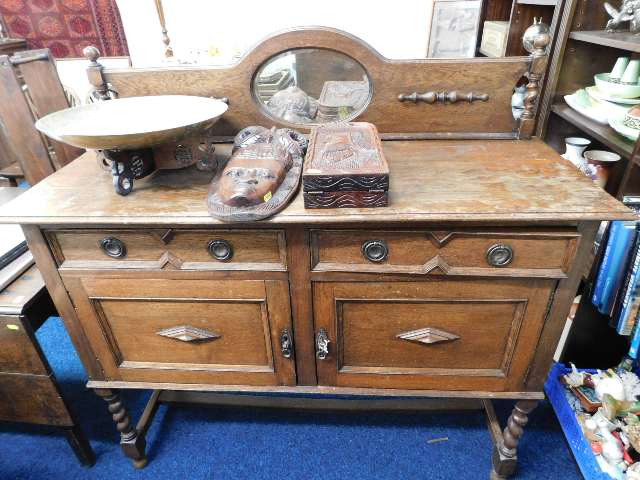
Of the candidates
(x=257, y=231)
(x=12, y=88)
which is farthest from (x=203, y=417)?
(x=12, y=88)

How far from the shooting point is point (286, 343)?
1.06 metres

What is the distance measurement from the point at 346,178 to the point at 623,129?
0.82m

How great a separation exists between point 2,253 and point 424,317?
1.24m

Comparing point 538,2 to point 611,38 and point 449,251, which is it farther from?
point 449,251

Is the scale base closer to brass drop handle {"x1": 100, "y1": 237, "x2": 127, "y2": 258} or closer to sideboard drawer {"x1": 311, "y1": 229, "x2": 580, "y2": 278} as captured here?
brass drop handle {"x1": 100, "y1": 237, "x2": 127, "y2": 258}

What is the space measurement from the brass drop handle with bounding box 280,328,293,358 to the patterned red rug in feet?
10.3

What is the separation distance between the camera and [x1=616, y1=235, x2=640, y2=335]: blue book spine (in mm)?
1070

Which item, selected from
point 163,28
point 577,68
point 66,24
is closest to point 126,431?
point 577,68

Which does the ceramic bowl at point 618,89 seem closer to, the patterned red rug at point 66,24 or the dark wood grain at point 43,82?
the dark wood grain at point 43,82

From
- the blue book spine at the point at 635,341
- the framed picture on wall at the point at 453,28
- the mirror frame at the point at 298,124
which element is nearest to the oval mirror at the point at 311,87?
the mirror frame at the point at 298,124

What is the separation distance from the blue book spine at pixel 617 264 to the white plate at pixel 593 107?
358mm

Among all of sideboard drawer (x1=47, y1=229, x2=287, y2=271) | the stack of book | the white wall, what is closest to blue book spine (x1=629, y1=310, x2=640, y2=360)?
the stack of book

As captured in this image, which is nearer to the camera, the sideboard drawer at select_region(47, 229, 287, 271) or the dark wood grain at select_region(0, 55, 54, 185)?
the sideboard drawer at select_region(47, 229, 287, 271)

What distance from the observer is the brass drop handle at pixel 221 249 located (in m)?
0.94
